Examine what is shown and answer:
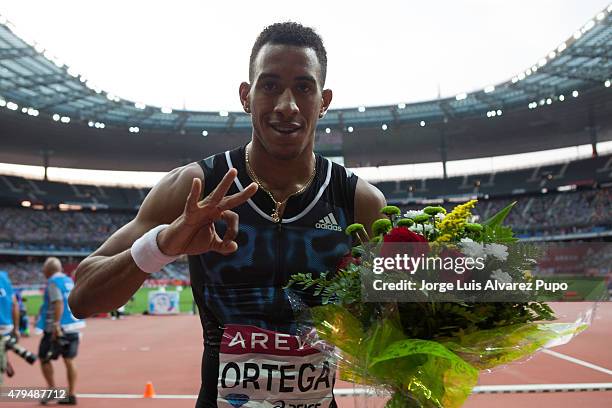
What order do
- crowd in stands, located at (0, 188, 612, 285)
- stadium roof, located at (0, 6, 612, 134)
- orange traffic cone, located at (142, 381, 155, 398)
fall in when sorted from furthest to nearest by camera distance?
crowd in stands, located at (0, 188, 612, 285), stadium roof, located at (0, 6, 612, 134), orange traffic cone, located at (142, 381, 155, 398)

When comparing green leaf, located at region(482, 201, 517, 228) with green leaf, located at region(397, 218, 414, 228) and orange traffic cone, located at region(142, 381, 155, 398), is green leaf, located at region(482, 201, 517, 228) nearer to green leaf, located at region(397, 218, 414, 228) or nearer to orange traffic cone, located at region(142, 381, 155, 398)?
green leaf, located at region(397, 218, 414, 228)

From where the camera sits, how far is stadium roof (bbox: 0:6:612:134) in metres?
26.7

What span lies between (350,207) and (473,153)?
146 ft

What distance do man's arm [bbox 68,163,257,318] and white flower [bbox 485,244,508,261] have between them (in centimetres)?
70

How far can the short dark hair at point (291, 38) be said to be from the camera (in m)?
1.99

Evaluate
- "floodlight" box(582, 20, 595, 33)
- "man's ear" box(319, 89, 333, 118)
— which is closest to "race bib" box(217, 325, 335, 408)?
"man's ear" box(319, 89, 333, 118)

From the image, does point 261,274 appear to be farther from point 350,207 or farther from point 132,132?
point 132,132

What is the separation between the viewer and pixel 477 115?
3619 cm

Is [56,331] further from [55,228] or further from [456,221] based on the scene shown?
[55,228]

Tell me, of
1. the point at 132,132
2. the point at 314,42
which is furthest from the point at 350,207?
the point at 132,132

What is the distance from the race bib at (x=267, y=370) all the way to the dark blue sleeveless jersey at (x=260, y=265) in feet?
0.04

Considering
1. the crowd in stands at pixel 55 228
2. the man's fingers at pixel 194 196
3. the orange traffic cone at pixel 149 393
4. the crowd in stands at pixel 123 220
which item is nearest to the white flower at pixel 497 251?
the man's fingers at pixel 194 196

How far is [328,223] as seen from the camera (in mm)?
2059

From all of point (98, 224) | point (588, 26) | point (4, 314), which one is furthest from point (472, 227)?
point (98, 224)
